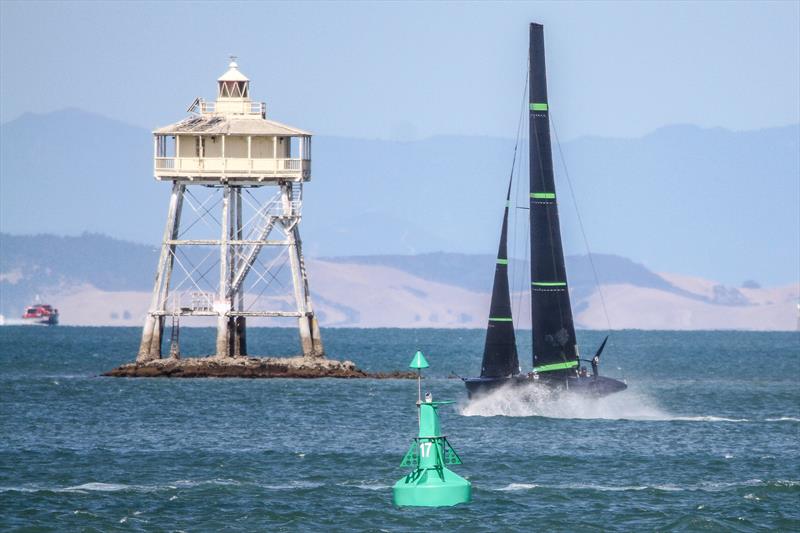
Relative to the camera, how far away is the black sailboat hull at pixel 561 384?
63562 millimetres

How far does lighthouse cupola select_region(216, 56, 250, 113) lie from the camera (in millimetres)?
85688

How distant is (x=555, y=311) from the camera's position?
216 ft

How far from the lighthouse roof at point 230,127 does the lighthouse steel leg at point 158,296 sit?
2623mm

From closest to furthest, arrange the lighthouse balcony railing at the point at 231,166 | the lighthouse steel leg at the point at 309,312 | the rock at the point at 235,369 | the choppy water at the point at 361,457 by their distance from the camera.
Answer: the choppy water at the point at 361,457 → the rock at the point at 235,369 → the lighthouse balcony railing at the point at 231,166 → the lighthouse steel leg at the point at 309,312

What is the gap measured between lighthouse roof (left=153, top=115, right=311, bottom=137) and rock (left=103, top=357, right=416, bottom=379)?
1009 centimetres

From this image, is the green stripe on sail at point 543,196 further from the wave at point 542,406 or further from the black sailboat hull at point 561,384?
the wave at point 542,406

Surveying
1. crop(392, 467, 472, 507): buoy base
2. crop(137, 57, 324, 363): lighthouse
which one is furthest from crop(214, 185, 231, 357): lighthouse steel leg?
crop(392, 467, 472, 507): buoy base

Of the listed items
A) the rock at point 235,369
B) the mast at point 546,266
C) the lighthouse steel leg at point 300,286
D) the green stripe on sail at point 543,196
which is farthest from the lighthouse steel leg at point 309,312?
the green stripe on sail at point 543,196

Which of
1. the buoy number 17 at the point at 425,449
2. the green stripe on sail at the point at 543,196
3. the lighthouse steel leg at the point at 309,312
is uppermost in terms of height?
the green stripe on sail at the point at 543,196

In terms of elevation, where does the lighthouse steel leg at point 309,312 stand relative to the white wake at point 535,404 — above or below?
above

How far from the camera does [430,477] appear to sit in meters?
39.1

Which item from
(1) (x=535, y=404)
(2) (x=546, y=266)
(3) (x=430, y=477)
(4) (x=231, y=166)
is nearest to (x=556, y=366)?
(1) (x=535, y=404)

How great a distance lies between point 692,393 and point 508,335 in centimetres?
1994

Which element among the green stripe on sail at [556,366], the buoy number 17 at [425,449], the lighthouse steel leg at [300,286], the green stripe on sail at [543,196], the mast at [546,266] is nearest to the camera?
the buoy number 17 at [425,449]
